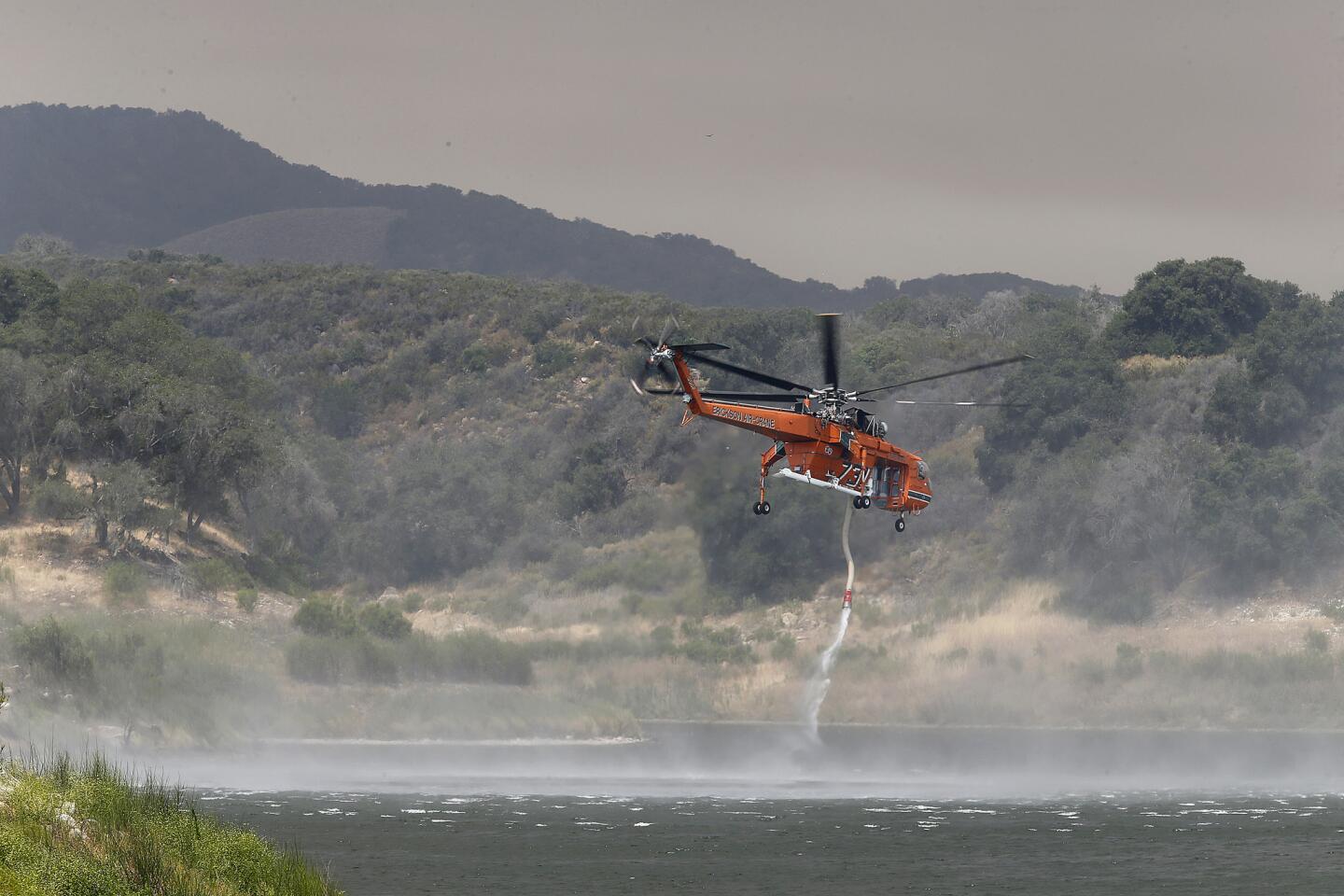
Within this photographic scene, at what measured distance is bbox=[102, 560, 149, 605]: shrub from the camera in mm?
99000

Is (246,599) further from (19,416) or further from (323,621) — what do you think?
→ (19,416)

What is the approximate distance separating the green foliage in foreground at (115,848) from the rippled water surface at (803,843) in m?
14.7

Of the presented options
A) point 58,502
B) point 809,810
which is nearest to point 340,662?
point 58,502

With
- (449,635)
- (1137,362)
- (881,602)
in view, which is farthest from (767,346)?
Result: (449,635)

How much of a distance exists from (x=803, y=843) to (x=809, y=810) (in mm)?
8778

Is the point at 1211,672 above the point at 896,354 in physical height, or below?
below

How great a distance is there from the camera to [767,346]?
144000mm

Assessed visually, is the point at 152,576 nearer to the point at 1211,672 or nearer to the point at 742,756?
the point at 742,756

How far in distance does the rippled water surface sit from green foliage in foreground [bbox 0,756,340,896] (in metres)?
14.7

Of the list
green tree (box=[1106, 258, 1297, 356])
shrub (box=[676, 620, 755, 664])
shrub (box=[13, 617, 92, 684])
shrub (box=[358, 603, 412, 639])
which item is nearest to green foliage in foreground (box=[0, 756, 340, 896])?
shrub (box=[13, 617, 92, 684])

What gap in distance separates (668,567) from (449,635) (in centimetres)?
1298

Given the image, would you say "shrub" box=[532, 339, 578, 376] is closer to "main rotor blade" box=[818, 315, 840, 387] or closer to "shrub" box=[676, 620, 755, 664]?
"shrub" box=[676, 620, 755, 664]

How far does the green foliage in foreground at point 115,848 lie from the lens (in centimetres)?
2784

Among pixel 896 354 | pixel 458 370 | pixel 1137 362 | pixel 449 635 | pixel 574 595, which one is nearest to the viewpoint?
pixel 449 635
